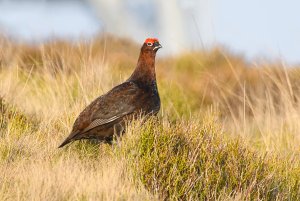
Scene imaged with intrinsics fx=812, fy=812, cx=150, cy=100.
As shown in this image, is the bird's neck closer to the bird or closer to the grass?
the bird

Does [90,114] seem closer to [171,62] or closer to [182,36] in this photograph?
[171,62]

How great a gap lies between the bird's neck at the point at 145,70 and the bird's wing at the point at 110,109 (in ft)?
0.81

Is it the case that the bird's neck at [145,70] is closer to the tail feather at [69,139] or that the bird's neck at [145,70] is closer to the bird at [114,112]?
the bird at [114,112]

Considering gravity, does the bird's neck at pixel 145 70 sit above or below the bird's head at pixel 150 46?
below

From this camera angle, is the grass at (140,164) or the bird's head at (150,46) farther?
the bird's head at (150,46)

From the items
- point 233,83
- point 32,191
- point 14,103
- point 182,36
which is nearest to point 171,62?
point 233,83

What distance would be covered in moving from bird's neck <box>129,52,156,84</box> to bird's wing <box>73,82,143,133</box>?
0.81ft

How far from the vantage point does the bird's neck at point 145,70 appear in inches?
290

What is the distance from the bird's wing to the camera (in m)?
6.98

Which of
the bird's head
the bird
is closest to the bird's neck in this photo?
the bird's head

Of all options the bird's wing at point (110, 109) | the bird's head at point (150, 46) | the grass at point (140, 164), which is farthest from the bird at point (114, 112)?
the bird's head at point (150, 46)

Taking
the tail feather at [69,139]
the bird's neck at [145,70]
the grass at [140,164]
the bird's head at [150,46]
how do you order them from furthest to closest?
the bird's head at [150,46] → the bird's neck at [145,70] → the tail feather at [69,139] → the grass at [140,164]

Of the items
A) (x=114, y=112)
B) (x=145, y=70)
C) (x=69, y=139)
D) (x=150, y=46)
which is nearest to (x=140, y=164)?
(x=69, y=139)

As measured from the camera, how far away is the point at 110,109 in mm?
7031
